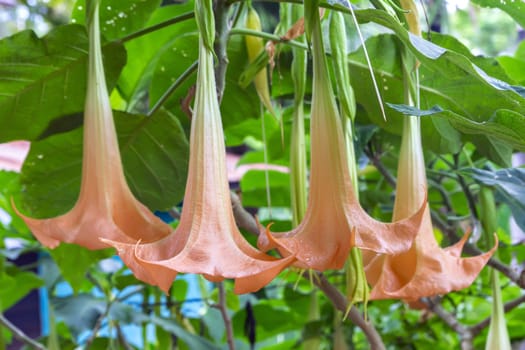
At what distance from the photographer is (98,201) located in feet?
1.10

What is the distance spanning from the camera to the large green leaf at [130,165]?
51 cm

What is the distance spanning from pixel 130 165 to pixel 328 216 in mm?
272

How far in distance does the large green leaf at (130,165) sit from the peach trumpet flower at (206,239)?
7.7 inches

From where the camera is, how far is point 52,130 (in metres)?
0.50

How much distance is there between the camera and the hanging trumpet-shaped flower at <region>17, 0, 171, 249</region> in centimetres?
33

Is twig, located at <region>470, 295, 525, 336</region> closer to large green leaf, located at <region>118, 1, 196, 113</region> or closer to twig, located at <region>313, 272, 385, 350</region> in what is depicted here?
twig, located at <region>313, 272, 385, 350</region>

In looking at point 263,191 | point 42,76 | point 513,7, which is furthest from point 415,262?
point 263,191

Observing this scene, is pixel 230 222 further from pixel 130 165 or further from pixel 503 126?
pixel 130 165

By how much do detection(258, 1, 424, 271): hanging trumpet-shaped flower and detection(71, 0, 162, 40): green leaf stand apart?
0.89ft

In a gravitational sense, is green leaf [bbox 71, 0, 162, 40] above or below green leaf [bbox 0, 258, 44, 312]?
above

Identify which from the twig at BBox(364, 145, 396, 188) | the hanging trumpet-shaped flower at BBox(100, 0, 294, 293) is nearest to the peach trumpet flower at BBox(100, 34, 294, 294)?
the hanging trumpet-shaped flower at BBox(100, 0, 294, 293)

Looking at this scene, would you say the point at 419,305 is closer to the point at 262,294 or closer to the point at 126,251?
the point at 126,251

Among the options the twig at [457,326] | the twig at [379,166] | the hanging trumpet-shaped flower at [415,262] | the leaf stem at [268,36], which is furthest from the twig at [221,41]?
the twig at [457,326]

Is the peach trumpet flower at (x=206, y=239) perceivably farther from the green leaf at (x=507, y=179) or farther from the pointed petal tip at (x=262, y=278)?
the green leaf at (x=507, y=179)
